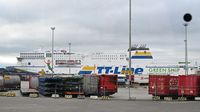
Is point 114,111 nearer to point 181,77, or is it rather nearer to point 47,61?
point 181,77

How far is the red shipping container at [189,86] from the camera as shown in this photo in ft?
109

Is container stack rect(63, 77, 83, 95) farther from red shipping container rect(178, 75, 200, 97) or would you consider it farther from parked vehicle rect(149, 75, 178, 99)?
red shipping container rect(178, 75, 200, 97)

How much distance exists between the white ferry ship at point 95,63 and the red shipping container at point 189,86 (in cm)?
6958

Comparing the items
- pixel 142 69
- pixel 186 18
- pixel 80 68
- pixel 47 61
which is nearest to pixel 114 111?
pixel 186 18

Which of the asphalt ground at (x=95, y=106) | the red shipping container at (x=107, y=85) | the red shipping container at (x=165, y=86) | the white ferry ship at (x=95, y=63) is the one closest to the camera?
the asphalt ground at (x=95, y=106)

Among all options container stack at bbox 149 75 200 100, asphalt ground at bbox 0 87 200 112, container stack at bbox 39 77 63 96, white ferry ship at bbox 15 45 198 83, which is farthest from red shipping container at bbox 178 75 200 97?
white ferry ship at bbox 15 45 198 83

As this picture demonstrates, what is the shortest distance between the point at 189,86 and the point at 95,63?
85.6 m

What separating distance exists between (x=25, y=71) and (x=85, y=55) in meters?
18.4

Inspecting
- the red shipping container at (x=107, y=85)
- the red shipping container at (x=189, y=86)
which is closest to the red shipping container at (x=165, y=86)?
the red shipping container at (x=189, y=86)

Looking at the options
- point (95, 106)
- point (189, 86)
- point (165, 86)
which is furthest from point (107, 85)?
point (95, 106)

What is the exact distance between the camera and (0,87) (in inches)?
1810

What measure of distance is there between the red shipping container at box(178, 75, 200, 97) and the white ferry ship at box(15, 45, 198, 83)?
6958 cm

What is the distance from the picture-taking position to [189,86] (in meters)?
33.6

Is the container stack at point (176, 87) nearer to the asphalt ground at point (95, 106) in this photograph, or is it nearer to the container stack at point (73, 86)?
the asphalt ground at point (95, 106)
